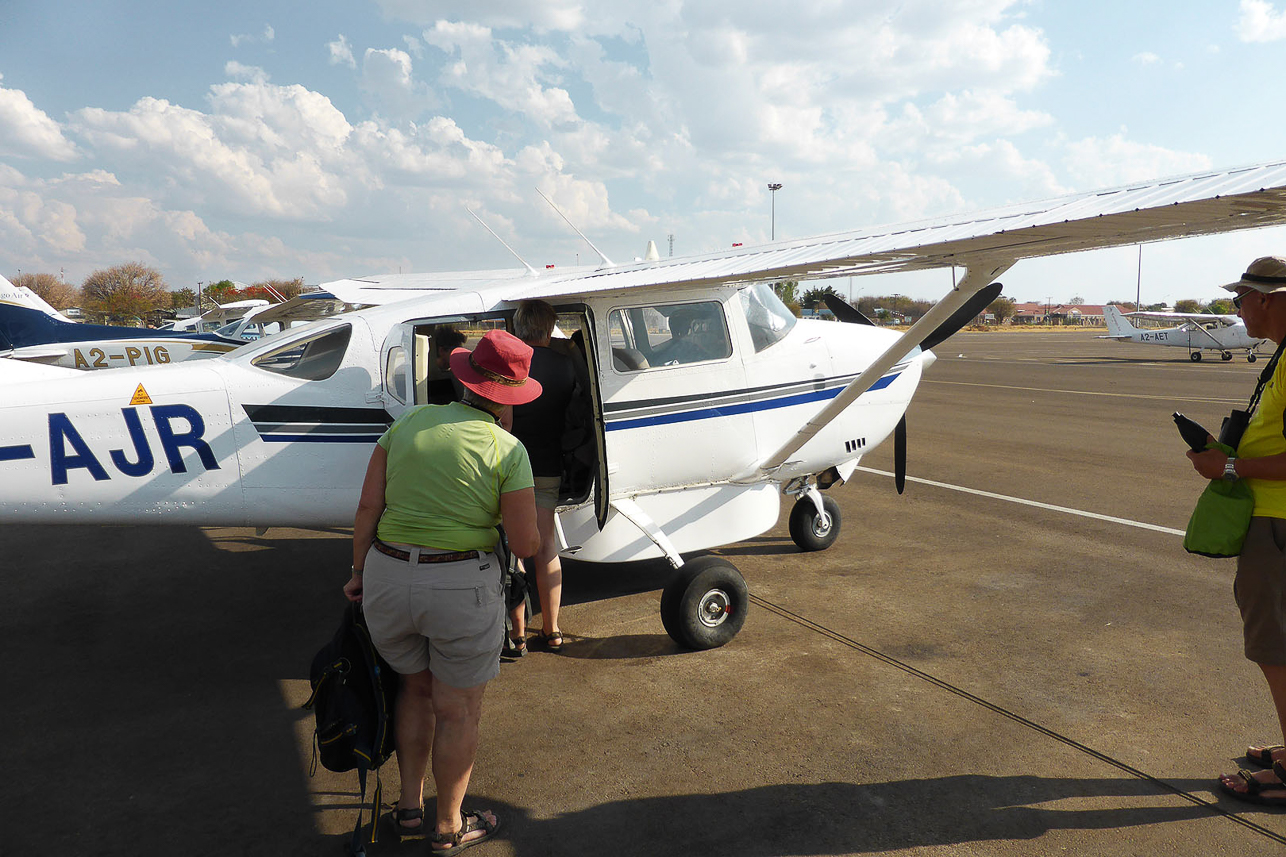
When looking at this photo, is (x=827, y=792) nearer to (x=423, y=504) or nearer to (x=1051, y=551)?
(x=423, y=504)

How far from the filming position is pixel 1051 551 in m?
6.10

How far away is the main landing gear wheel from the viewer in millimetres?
4309

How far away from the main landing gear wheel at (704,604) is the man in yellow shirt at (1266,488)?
2353 mm

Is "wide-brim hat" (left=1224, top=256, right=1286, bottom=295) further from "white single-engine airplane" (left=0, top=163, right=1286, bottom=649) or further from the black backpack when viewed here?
the black backpack

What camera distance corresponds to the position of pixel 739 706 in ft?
12.3

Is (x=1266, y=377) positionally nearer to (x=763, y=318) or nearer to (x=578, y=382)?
(x=763, y=318)

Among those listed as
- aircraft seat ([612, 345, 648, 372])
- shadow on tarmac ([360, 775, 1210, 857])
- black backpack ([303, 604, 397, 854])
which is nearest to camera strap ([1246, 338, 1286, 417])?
shadow on tarmac ([360, 775, 1210, 857])

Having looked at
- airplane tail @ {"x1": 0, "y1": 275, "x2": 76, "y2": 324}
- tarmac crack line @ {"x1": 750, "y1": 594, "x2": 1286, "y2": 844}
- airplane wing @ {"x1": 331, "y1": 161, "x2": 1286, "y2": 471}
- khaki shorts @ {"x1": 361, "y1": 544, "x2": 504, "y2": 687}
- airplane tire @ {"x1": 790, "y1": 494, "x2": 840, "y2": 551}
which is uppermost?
airplane tail @ {"x1": 0, "y1": 275, "x2": 76, "y2": 324}

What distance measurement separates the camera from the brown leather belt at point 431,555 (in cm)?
246

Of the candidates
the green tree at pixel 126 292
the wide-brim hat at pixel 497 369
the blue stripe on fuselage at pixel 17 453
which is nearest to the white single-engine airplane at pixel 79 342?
the blue stripe on fuselage at pixel 17 453

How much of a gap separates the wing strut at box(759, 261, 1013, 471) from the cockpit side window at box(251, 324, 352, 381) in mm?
2788

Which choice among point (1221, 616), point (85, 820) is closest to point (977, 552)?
point (1221, 616)

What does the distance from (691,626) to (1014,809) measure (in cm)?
185

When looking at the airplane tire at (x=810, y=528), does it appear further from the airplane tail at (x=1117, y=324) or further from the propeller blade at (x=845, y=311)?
the airplane tail at (x=1117, y=324)
